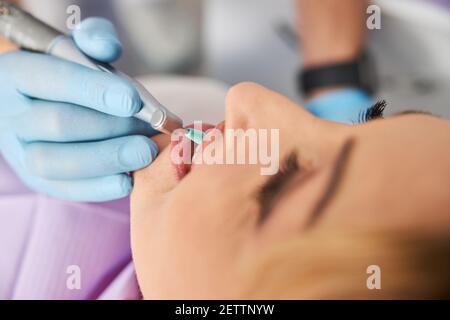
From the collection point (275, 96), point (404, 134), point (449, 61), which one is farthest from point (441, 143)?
point (449, 61)

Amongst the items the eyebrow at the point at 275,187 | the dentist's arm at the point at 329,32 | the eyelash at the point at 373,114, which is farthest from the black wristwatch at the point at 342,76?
the eyebrow at the point at 275,187

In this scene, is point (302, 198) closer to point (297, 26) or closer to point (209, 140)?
point (209, 140)

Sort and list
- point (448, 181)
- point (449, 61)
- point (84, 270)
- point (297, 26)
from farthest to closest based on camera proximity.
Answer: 1. point (297, 26)
2. point (449, 61)
3. point (84, 270)
4. point (448, 181)

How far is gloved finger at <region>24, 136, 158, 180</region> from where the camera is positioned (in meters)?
0.49

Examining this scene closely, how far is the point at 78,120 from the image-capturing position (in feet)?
1.74

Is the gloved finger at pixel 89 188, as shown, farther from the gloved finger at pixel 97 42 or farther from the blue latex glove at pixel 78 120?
the gloved finger at pixel 97 42

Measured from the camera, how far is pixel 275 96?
454mm

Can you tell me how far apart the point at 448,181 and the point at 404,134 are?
47mm

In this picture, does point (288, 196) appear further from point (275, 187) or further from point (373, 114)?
point (373, 114)

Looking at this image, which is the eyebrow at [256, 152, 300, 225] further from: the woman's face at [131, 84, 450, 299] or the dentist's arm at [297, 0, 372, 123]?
the dentist's arm at [297, 0, 372, 123]

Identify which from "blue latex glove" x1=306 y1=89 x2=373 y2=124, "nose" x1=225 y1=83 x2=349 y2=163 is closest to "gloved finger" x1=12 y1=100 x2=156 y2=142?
"nose" x1=225 y1=83 x2=349 y2=163

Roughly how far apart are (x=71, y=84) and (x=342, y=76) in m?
0.49

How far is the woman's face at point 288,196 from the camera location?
39 cm

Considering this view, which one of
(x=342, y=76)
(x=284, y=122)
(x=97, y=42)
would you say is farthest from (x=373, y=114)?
(x=342, y=76)
